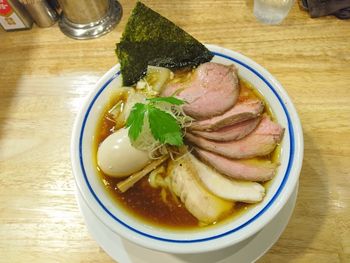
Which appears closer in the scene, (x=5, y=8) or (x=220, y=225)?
(x=220, y=225)

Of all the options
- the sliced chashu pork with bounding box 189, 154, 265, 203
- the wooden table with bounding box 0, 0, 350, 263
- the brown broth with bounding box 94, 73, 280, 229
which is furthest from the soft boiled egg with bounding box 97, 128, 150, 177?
the wooden table with bounding box 0, 0, 350, 263

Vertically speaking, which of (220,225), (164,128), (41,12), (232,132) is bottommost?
(220,225)

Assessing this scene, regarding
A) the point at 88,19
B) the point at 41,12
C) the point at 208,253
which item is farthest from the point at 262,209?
the point at 41,12

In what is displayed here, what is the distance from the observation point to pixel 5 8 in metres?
1.71

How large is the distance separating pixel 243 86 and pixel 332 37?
73 cm

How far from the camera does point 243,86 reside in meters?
1.21

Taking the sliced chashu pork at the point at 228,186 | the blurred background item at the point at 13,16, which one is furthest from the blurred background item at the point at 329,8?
the blurred background item at the point at 13,16

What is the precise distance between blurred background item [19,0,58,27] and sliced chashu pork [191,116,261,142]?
1178 millimetres

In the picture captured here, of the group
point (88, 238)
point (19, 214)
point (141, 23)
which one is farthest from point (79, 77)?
point (88, 238)

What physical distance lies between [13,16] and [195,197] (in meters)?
1.38

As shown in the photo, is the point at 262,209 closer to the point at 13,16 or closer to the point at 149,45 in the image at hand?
the point at 149,45

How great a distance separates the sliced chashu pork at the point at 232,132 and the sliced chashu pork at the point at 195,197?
11 cm

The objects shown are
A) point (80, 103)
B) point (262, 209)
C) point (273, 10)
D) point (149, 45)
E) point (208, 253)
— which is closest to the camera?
point (262, 209)

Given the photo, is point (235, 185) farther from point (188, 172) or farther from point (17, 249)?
point (17, 249)
